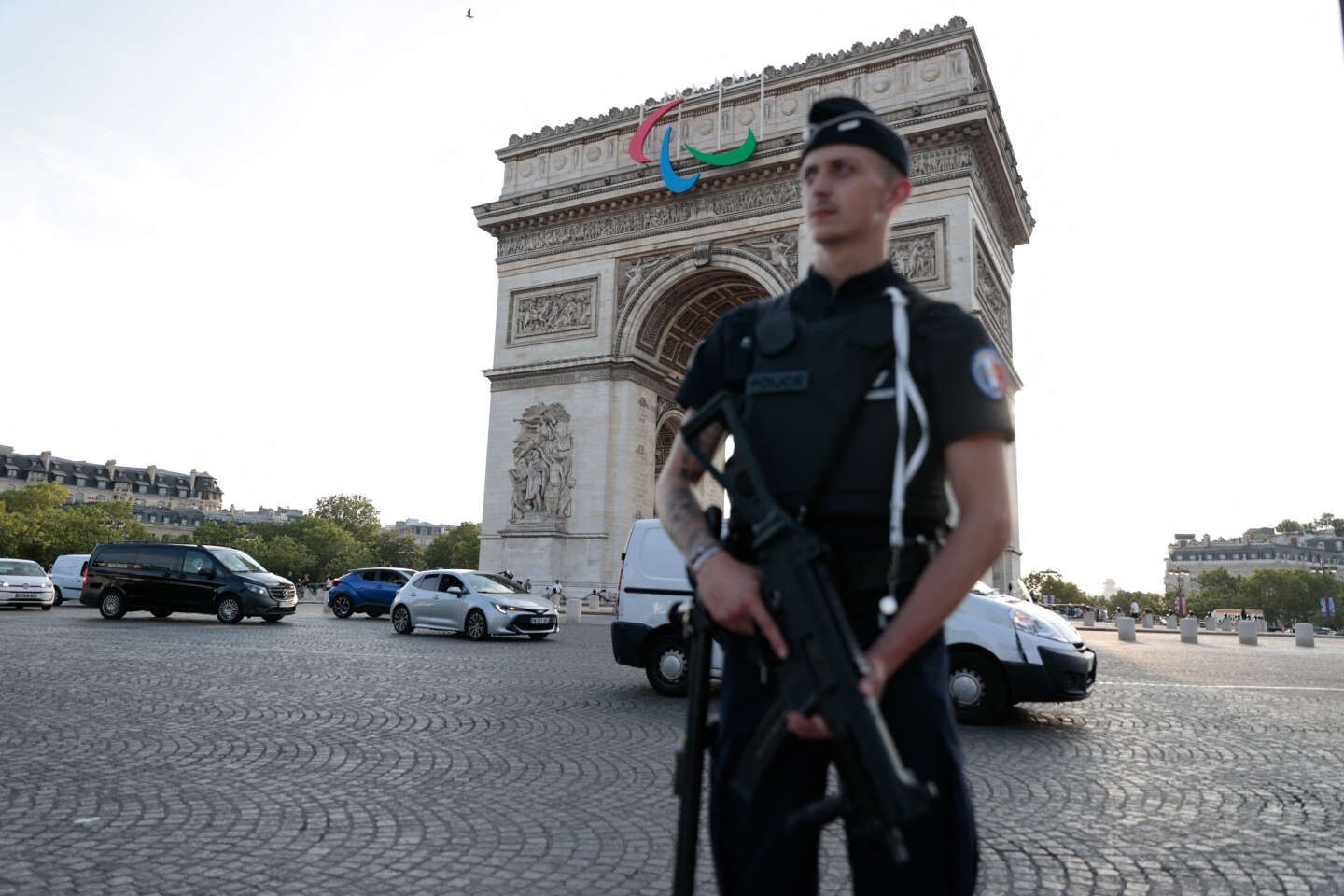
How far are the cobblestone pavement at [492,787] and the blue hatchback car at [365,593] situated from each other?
46.5ft

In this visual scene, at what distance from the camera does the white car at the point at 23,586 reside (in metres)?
21.6

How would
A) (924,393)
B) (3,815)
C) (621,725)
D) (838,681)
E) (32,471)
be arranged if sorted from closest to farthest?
1. (838,681)
2. (924,393)
3. (3,815)
4. (621,725)
5. (32,471)

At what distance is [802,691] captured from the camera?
5.11 feet

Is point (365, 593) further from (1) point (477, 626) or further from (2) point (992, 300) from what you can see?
A: (2) point (992, 300)

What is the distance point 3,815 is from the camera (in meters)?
4.03

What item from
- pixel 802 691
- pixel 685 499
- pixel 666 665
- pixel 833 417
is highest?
pixel 833 417

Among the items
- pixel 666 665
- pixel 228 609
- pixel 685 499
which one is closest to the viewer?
pixel 685 499

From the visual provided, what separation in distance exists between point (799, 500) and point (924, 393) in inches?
11.7

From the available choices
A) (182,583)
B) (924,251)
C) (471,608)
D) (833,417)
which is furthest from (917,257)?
(833,417)

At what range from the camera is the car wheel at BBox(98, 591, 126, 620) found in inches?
731

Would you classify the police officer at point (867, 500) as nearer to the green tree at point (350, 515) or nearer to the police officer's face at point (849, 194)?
the police officer's face at point (849, 194)

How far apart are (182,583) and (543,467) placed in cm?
1113

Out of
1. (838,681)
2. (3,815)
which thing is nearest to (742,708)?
(838,681)

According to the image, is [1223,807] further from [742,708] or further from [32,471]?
[32,471]
